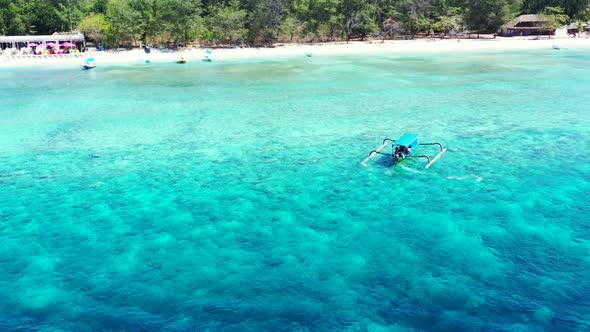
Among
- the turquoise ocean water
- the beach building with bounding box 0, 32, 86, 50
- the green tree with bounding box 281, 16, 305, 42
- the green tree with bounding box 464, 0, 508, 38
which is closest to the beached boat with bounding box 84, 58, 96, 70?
the beach building with bounding box 0, 32, 86, 50

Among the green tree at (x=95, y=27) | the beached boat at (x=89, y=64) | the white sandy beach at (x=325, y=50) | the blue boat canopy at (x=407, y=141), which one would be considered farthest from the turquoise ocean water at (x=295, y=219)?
the green tree at (x=95, y=27)

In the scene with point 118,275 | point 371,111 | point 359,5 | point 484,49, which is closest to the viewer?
point 118,275

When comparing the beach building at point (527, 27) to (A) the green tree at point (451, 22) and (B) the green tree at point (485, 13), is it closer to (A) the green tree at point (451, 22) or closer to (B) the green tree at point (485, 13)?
(B) the green tree at point (485, 13)

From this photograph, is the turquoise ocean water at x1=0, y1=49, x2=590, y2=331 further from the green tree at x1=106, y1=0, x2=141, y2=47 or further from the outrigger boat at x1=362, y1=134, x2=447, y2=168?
the green tree at x1=106, y1=0, x2=141, y2=47

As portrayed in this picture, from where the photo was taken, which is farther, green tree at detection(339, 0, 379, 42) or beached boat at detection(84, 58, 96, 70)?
green tree at detection(339, 0, 379, 42)

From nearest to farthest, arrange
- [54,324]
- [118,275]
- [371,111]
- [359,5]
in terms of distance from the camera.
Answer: [54,324] < [118,275] < [371,111] < [359,5]

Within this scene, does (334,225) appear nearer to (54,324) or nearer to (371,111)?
(54,324)

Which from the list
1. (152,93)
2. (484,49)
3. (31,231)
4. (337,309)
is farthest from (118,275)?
(484,49)
